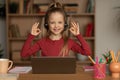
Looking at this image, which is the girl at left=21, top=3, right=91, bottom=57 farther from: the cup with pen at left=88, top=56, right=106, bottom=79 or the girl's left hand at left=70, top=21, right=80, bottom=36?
the cup with pen at left=88, top=56, right=106, bottom=79

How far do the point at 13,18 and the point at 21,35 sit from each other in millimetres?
319

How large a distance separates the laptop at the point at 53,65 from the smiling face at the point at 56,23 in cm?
56

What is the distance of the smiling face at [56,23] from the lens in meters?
2.08

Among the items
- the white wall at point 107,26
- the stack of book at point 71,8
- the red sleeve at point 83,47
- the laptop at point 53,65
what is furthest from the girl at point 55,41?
the white wall at point 107,26

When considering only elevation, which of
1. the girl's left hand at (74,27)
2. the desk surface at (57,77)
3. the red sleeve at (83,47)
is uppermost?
Result: the girl's left hand at (74,27)

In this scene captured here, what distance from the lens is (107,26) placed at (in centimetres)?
425

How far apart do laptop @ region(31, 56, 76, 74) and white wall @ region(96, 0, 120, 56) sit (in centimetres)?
274

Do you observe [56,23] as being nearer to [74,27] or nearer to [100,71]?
[74,27]

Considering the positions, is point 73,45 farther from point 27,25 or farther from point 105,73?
point 27,25

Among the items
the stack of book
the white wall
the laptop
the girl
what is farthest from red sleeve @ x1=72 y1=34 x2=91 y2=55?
the white wall

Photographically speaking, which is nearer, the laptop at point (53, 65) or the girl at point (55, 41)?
the laptop at point (53, 65)

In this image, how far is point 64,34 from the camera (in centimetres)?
230

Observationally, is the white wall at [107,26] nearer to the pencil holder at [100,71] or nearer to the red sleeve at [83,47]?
the red sleeve at [83,47]

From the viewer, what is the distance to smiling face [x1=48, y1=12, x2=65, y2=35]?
81.7 inches
